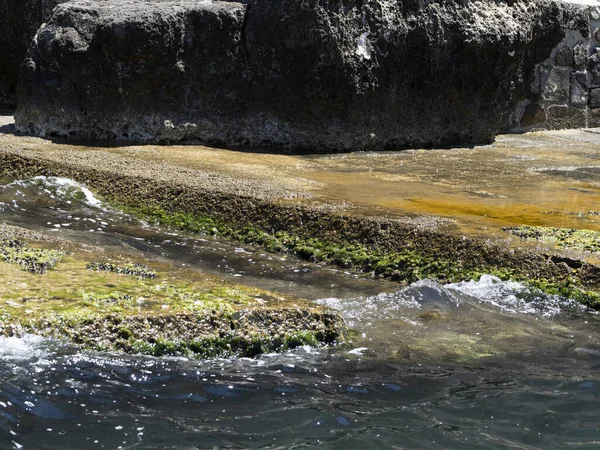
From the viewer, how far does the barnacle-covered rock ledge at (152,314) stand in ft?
11.2

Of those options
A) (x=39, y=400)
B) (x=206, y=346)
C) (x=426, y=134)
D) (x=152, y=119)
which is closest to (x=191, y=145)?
(x=152, y=119)

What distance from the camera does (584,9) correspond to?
31.1 feet

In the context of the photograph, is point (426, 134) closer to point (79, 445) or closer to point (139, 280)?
point (139, 280)

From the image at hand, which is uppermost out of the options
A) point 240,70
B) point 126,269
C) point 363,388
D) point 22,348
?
point 240,70

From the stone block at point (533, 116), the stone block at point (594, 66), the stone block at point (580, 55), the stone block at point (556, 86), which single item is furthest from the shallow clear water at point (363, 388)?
the stone block at point (594, 66)

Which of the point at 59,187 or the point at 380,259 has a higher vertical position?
the point at 59,187

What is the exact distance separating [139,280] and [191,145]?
359 cm

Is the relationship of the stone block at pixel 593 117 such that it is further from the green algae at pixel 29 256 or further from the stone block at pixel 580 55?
the green algae at pixel 29 256

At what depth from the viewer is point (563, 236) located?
4.70 meters

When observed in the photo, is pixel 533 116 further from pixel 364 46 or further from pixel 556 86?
pixel 364 46

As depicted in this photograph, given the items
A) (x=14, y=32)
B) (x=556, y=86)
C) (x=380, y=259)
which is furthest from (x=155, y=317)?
(x=14, y=32)

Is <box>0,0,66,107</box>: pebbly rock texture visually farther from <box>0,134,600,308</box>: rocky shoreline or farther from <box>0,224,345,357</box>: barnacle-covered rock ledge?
<box>0,224,345,357</box>: barnacle-covered rock ledge

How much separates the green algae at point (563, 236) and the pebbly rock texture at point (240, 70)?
3013 millimetres

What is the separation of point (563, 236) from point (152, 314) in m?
2.16
